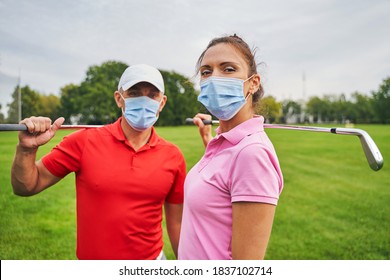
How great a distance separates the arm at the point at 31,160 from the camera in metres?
2.31

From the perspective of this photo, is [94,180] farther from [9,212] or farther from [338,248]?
[9,212]

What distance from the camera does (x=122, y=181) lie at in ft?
8.26

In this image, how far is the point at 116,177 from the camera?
252cm

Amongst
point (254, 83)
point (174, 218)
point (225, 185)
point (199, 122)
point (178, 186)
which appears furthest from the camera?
point (199, 122)

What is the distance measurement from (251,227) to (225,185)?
22cm

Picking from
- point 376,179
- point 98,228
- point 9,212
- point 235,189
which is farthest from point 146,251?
point 376,179

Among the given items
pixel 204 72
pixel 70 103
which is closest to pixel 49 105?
pixel 70 103

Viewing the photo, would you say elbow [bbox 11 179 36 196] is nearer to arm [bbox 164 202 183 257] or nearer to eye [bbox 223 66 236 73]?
arm [bbox 164 202 183 257]

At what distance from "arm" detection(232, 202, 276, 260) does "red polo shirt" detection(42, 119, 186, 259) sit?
3.49 ft

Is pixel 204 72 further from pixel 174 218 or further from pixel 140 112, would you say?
pixel 174 218

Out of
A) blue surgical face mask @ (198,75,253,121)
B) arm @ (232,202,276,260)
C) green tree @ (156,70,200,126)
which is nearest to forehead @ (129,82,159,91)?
blue surgical face mask @ (198,75,253,121)

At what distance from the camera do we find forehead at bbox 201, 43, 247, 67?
1.92 m

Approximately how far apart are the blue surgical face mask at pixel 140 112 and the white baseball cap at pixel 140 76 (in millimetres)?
126
